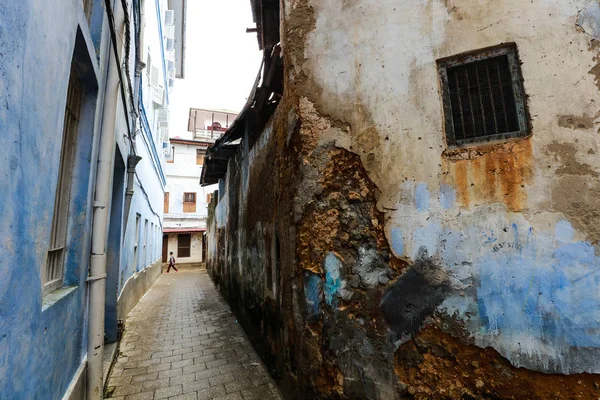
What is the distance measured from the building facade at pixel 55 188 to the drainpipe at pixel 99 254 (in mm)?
10

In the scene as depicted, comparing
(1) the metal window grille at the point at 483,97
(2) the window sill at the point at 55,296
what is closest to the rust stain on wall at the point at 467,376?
(1) the metal window grille at the point at 483,97

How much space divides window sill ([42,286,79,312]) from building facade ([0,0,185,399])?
0.7 inches

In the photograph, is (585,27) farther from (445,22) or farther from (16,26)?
(16,26)

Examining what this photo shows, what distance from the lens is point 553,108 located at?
2484 millimetres

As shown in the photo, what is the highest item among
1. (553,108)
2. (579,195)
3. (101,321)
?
(553,108)

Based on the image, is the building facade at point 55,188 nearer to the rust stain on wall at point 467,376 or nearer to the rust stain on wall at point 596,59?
the rust stain on wall at point 467,376

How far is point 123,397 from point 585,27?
6.03 metres

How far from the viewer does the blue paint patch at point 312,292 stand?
9.89 feet

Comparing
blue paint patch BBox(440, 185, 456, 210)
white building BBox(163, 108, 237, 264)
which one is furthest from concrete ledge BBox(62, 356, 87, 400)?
white building BBox(163, 108, 237, 264)

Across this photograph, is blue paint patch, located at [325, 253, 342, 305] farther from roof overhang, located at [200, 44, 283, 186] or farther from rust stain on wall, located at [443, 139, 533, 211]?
roof overhang, located at [200, 44, 283, 186]

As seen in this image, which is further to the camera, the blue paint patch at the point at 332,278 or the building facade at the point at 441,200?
the blue paint patch at the point at 332,278

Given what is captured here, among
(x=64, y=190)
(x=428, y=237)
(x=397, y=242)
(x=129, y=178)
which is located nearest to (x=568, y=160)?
(x=428, y=237)

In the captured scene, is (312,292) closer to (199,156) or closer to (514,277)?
(514,277)

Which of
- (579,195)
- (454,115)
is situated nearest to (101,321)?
(454,115)
